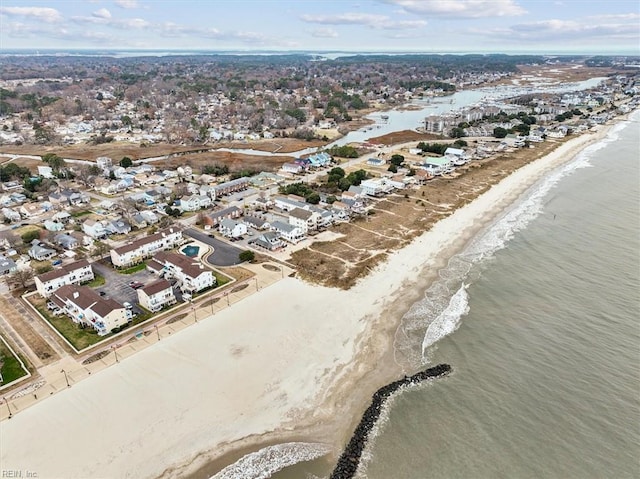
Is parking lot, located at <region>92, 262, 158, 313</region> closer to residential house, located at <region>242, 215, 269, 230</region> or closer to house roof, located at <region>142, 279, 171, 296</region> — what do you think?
house roof, located at <region>142, 279, 171, 296</region>

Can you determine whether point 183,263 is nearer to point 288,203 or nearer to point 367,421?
point 288,203

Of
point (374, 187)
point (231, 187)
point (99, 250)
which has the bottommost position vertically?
point (99, 250)

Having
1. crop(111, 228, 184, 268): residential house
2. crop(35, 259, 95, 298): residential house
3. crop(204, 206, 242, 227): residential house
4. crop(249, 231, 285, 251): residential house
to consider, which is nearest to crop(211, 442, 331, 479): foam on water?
crop(249, 231, 285, 251): residential house

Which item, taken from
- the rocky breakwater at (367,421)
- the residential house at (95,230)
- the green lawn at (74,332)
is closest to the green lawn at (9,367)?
the green lawn at (74,332)

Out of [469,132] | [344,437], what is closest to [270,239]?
[344,437]

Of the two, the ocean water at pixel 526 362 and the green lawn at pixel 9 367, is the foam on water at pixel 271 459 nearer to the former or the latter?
the ocean water at pixel 526 362

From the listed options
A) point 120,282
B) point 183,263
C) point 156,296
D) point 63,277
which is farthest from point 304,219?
point 63,277
